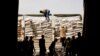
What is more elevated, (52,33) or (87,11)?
(87,11)

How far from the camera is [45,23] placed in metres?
24.0

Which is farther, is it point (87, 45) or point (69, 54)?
point (69, 54)

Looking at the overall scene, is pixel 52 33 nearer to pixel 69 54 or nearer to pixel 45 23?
pixel 45 23

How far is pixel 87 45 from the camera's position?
27.9 ft

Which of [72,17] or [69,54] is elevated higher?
[72,17]
